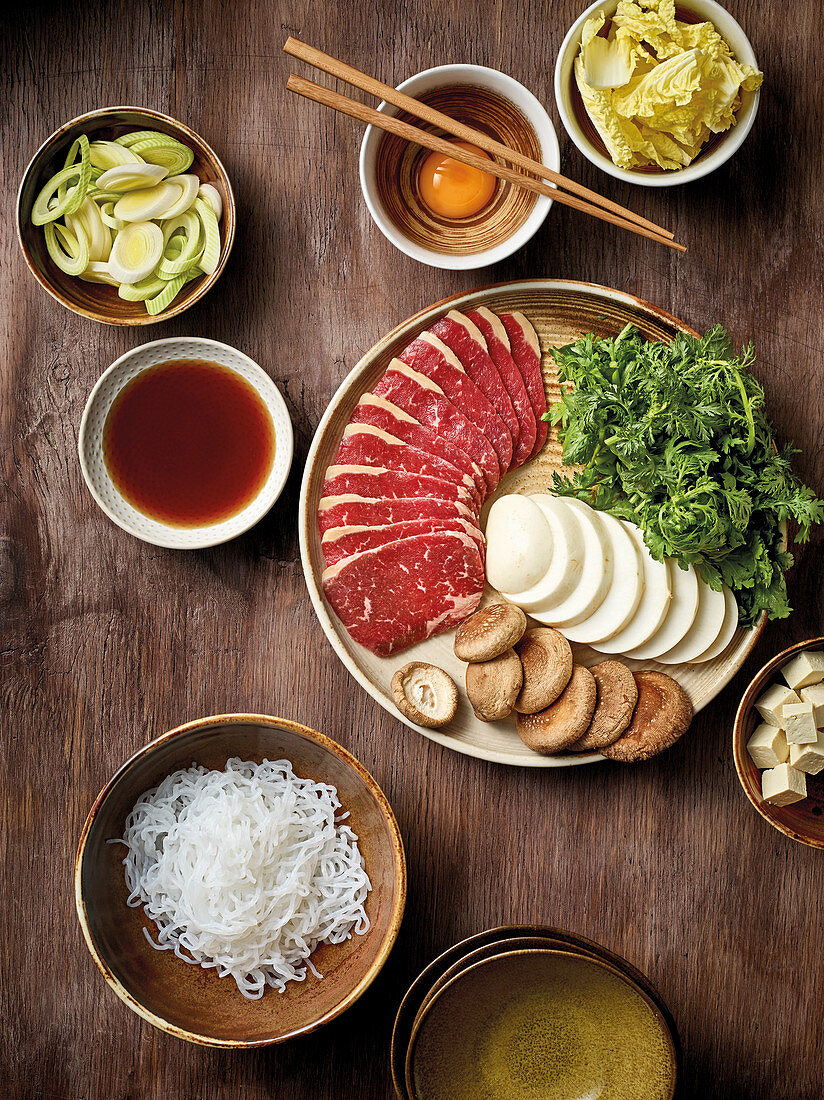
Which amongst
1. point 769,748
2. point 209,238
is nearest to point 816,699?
point 769,748

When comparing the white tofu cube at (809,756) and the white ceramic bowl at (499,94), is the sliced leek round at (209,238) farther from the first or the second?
the white tofu cube at (809,756)

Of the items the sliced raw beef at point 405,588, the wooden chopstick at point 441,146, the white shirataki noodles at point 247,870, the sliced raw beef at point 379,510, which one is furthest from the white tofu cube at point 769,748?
the wooden chopstick at point 441,146

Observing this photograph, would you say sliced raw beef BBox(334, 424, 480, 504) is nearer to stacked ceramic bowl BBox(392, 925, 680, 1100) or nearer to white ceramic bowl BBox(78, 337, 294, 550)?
white ceramic bowl BBox(78, 337, 294, 550)

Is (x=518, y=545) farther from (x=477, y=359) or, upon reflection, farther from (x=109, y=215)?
(x=109, y=215)

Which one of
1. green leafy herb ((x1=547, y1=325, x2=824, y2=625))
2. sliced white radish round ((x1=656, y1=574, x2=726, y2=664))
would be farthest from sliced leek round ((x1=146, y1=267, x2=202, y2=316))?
sliced white radish round ((x1=656, y1=574, x2=726, y2=664))

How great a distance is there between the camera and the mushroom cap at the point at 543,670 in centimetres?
245

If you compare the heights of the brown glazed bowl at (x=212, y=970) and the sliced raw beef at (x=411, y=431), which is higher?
the sliced raw beef at (x=411, y=431)

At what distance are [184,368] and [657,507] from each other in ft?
5.13

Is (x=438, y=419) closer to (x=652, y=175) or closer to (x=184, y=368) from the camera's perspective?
(x=184, y=368)

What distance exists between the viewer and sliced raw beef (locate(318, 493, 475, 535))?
2584 millimetres

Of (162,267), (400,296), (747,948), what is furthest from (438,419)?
(747,948)

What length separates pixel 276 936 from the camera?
2318 millimetres

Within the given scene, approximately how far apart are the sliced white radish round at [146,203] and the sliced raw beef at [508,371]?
103 cm

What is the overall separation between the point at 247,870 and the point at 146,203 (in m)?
2.07
